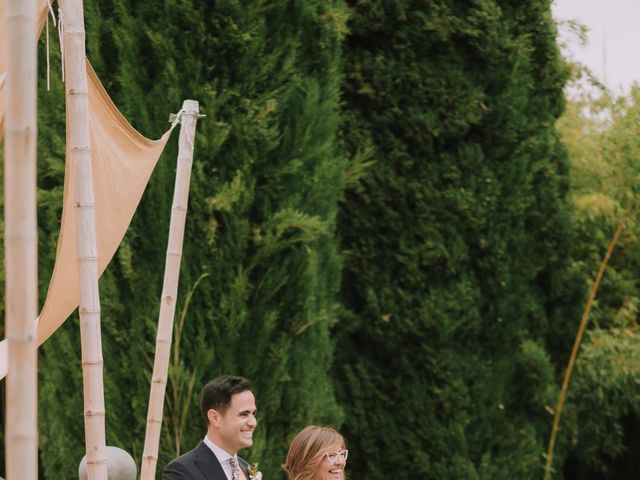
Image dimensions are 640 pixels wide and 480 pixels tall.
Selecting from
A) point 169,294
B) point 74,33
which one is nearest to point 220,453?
point 169,294

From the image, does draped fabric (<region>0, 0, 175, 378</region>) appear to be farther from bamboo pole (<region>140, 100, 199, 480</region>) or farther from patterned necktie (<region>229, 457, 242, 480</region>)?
patterned necktie (<region>229, 457, 242, 480</region>)

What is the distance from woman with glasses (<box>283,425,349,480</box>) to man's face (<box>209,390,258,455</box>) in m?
0.24

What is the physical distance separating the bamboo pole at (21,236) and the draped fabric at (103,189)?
4.83 feet

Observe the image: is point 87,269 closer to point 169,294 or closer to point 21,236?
point 169,294

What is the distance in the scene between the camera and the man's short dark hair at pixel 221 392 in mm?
A: 3574

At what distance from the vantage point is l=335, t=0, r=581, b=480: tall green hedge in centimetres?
808

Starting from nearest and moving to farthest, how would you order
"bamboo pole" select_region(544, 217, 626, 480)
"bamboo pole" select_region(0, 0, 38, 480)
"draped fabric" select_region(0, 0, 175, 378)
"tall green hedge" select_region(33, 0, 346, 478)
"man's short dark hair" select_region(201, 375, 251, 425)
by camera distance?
1. "bamboo pole" select_region(0, 0, 38, 480)
2. "draped fabric" select_region(0, 0, 175, 378)
3. "man's short dark hair" select_region(201, 375, 251, 425)
4. "tall green hedge" select_region(33, 0, 346, 478)
5. "bamboo pole" select_region(544, 217, 626, 480)

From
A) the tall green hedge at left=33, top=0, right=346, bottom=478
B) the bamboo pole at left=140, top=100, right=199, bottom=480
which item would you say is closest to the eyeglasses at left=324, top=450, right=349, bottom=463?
the bamboo pole at left=140, top=100, right=199, bottom=480

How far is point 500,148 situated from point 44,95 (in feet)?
11.9

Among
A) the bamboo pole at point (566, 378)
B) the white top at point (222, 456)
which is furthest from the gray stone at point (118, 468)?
the bamboo pole at point (566, 378)

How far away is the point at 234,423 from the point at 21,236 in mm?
1759

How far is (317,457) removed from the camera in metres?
3.36

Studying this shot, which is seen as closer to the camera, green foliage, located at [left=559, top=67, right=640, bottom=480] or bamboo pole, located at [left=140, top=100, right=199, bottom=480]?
bamboo pole, located at [left=140, top=100, right=199, bottom=480]

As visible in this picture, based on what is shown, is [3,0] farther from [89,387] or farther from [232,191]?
[232,191]
